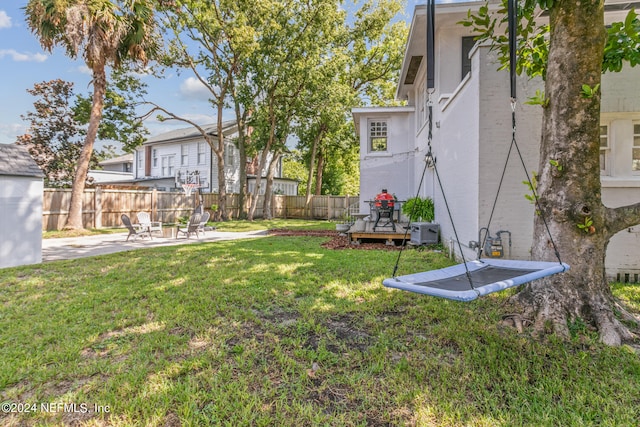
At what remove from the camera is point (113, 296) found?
468cm

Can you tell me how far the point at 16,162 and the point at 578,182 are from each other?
29.3 feet

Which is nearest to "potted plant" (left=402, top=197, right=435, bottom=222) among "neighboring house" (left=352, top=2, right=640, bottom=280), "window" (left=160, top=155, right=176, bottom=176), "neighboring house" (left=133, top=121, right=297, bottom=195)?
"neighboring house" (left=352, top=2, right=640, bottom=280)

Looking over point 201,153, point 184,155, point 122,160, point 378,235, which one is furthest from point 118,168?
point 378,235

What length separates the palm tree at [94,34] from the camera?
438 inches

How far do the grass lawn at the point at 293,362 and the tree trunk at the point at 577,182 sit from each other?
0.28 m

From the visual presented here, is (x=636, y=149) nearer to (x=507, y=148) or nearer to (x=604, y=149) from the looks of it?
(x=604, y=149)

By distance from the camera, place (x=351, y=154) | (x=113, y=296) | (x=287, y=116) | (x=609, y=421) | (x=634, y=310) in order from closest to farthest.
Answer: (x=609, y=421) → (x=634, y=310) → (x=113, y=296) → (x=287, y=116) → (x=351, y=154)

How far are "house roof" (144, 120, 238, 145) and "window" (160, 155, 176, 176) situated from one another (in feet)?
4.74

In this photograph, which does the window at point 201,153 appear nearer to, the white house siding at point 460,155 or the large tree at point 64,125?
the large tree at point 64,125

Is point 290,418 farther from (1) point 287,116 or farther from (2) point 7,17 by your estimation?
(2) point 7,17

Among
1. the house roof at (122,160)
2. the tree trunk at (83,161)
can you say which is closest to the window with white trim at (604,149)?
the tree trunk at (83,161)

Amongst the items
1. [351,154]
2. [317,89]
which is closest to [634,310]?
[317,89]

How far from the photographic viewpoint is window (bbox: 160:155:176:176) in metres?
26.4

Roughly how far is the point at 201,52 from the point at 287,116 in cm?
586
